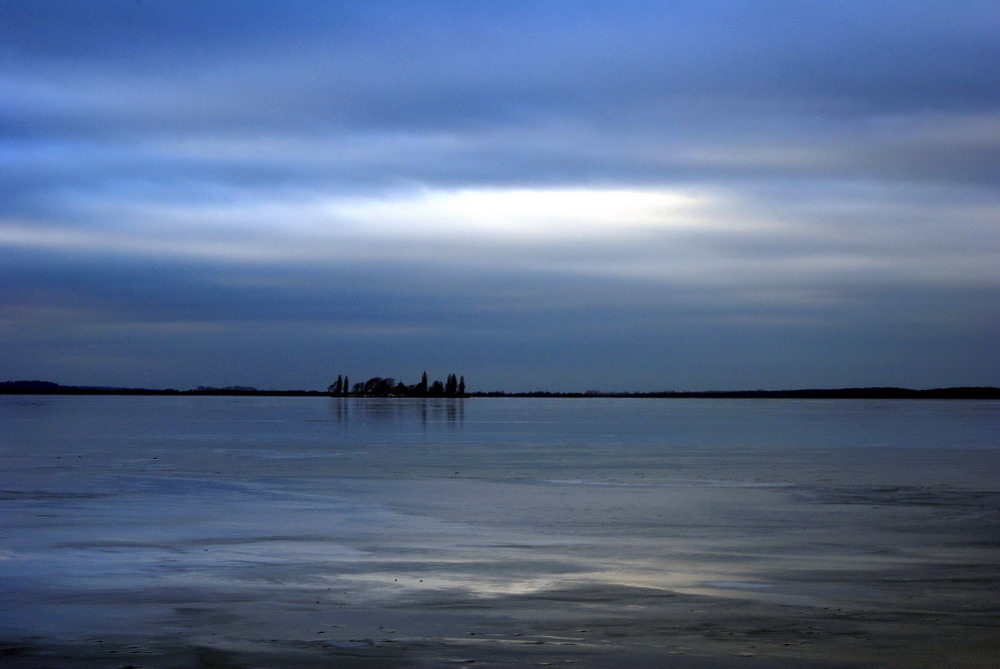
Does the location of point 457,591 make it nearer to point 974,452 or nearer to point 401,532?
point 401,532

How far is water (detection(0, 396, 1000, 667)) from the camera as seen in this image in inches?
366

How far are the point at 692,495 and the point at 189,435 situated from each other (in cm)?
3218

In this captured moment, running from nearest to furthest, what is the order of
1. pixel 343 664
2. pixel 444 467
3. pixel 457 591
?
1. pixel 343 664
2. pixel 457 591
3. pixel 444 467

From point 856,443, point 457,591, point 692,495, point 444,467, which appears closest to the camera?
point 457,591

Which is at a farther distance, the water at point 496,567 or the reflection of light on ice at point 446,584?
the reflection of light on ice at point 446,584

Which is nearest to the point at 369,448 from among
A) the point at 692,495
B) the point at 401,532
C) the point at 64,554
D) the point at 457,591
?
the point at 692,495

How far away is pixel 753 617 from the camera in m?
10.4

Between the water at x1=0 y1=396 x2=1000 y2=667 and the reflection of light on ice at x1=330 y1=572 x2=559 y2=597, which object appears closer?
the water at x1=0 y1=396 x2=1000 y2=667

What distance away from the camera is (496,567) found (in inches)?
525

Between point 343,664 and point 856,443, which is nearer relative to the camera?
point 343,664

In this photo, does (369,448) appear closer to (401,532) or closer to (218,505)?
(218,505)

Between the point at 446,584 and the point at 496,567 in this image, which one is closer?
the point at 446,584

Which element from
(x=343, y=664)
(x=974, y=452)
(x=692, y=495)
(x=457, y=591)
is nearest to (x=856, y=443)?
(x=974, y=452)

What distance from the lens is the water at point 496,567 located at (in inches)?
366
